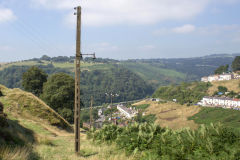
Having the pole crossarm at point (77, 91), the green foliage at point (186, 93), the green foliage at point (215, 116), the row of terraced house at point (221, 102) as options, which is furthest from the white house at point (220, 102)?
the pole crossarm at point (77, 91)

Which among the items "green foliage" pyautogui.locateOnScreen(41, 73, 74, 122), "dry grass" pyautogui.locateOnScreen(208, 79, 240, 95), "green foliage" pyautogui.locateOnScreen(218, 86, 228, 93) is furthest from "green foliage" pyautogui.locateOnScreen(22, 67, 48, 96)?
"green foliage" pyautogui.locateOnScreen(218, 86, 228, 93)

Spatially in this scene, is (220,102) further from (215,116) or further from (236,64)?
(236,64)

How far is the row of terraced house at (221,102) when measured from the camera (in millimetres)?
128975

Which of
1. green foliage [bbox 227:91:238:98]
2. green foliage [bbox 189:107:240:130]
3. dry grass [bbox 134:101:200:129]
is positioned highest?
green foliage [bbox 227:91:238:98]

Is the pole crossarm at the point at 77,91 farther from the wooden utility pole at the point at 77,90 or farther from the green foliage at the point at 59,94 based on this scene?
the green foliage at the point at 59,94

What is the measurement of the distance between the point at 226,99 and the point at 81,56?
140804 millimetres

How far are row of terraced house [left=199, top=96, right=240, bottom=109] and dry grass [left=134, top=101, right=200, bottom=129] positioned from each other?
14909mm

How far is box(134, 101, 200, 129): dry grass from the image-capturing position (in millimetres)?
112725

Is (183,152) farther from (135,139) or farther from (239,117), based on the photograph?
(239,117)

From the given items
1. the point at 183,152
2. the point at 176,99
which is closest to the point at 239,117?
the point at 176,99

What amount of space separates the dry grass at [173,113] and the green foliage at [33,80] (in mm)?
68204

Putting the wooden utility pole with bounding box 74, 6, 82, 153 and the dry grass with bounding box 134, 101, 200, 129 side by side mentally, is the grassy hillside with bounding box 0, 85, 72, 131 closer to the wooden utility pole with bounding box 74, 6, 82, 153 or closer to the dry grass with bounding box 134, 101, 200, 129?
the wooden utility pole with bounding box 74, 6, 82, 153

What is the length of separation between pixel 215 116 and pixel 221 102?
34.8 m

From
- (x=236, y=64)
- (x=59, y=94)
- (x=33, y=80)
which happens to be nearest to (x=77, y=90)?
(x=59, y=94)
